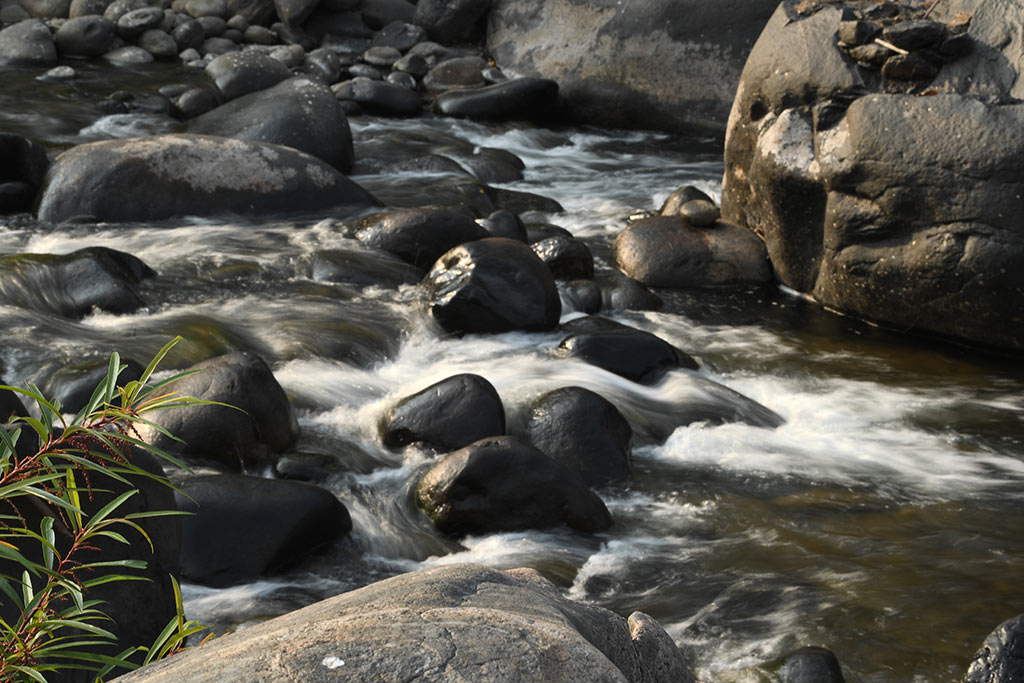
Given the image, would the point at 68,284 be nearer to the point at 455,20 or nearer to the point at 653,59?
the point at 653,59

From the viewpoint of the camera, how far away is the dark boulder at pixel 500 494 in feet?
15.0

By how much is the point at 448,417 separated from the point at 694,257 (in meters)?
3.45

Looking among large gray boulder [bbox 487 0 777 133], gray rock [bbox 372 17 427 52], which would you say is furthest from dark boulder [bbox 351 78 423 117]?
gray rock [bbox 372 17 427 52]

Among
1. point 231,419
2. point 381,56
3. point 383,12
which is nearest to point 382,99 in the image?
point 381,56

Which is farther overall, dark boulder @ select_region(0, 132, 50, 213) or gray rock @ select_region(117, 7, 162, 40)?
gray rock @ select_region(117, 7, 162, 40)

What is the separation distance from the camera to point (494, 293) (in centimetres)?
673

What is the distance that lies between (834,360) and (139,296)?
4.31 meters

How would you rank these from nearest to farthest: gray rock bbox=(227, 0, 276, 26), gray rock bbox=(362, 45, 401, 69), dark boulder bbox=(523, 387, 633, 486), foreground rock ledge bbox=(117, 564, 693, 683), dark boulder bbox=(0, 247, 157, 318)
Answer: foreground rock ledge bbox=(117, 564, 693, 683), dark boulder bbox=(523, 387, 633, 486), dark boulder bbox=(0, 247, 157, 318), gray rock bbox=(362, 45, 401, 69), gray rock bbox=(227, 0, 276, 26)

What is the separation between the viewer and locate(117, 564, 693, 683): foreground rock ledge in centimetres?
150

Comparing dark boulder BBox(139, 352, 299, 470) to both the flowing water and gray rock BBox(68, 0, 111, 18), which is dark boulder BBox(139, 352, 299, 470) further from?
gray rock BBox(68, 0, 111, 18)

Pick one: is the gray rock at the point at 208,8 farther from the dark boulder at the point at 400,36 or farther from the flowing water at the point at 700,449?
the flowing water at the point at 700,449

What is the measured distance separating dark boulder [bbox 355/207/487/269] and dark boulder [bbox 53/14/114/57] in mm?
8857

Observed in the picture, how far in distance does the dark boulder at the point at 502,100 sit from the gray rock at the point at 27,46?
517cm

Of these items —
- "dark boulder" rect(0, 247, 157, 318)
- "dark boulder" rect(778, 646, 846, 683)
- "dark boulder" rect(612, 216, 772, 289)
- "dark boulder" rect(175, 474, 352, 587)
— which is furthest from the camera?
"dark boulder" rect(612, 216, 772, 289)
